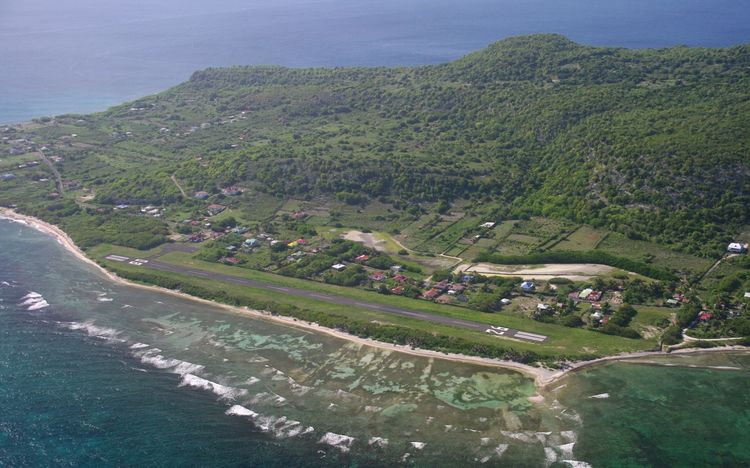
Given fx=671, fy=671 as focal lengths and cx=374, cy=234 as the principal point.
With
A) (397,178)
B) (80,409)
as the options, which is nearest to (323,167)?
(397,178)

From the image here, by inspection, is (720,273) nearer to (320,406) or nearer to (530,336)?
(530,336)

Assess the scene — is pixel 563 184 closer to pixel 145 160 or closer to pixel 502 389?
pixel 502 389

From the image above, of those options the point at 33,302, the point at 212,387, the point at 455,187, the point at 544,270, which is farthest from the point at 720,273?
the point at 33,302

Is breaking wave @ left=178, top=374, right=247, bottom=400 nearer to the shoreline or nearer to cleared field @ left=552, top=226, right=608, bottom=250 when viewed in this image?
the shoreline

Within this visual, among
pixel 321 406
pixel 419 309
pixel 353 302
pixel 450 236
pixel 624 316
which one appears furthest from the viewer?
pixel 450 236

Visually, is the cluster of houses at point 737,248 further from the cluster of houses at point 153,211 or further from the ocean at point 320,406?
the cluster of houses at point 153,211
